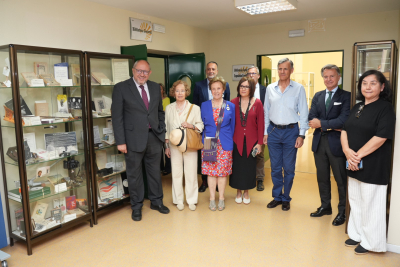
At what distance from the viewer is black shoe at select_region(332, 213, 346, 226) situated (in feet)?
11.1

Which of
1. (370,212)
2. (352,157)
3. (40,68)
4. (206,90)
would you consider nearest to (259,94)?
(206,90)

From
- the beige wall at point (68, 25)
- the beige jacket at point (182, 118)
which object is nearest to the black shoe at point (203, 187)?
the beige jacket at point (182, 118)

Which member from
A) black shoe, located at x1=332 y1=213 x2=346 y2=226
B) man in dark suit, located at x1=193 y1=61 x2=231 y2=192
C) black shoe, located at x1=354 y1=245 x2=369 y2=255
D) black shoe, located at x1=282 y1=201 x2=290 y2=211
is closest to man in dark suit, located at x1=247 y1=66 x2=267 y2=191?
man in dark suit, located at x1=193 y1=61 x2=231 y2=192

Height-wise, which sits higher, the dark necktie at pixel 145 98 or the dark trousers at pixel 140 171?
the dark necktie at pixel 145 98

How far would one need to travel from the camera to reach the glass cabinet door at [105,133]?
3582mm

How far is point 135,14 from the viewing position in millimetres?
4508

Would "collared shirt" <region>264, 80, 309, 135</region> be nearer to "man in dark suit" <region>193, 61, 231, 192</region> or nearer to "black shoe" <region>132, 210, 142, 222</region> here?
"man in dark suit" <region>193, 61, 231, 192</region>

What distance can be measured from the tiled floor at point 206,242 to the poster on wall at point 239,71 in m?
2.89

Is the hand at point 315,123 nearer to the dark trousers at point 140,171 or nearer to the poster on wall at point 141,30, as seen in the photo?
the dark trousers at point 140,171

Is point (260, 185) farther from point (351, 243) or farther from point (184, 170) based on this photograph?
point (351, 243)

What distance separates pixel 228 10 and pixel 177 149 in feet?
7.36

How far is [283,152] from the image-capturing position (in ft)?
12.3

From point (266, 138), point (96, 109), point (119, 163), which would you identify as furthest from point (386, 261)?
point (96, 109)

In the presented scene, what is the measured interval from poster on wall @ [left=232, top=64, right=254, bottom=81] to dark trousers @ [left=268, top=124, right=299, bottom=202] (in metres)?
2.45
